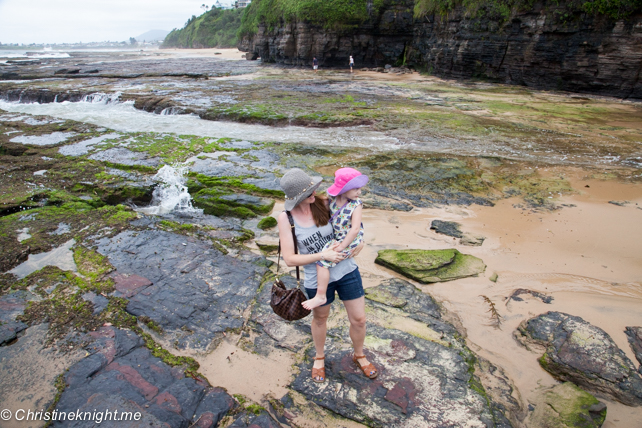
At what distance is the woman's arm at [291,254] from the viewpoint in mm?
2473

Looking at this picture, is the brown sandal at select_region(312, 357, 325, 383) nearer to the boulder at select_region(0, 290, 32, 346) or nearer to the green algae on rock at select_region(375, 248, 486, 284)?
the green algae on rock at select_region(375, 248, 486, 284)

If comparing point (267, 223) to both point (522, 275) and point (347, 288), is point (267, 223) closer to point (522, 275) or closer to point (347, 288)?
point (347, 288)

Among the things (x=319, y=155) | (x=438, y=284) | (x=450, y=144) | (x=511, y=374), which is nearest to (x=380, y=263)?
(x=438, y=284)

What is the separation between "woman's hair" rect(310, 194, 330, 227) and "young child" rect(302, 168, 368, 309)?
0.05 m

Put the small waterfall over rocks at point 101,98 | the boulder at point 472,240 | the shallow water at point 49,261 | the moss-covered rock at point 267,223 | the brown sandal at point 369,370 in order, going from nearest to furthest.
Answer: the brown sandal at point 369,370, the shallow water at point 49,261, the boulder at point 472,240, the moss-covered rock at point 267,223, the small waterfall over rocks at point 101,98

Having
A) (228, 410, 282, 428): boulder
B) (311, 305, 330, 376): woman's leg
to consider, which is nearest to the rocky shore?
(228, 410, 282, 428): boulder

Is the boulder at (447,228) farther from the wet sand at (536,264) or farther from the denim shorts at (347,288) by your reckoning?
the denim shorts at (347,288)

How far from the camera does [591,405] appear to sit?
279 cm

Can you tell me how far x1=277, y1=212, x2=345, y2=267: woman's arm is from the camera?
8.11 ft

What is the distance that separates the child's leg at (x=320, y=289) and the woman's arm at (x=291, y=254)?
89mm

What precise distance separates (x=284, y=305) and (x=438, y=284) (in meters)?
2.42

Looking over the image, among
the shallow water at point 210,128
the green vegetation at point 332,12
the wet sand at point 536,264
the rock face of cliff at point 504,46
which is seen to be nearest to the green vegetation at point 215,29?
the green vegetation at point 332,12

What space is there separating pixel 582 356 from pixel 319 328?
2372 mm

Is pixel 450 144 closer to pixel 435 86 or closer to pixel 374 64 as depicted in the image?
pixel 435 86
